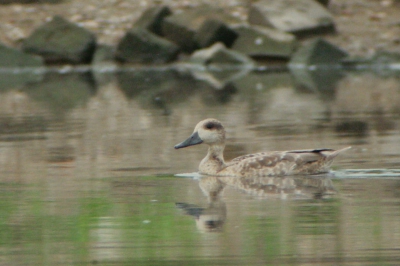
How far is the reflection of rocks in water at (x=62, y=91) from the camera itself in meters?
21.0

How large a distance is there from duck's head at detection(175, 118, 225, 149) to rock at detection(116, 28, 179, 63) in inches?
820

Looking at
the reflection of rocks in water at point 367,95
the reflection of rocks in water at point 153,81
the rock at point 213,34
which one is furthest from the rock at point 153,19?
the reflection of rocks in water at point 367,95

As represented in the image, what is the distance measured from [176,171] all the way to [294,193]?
2074 millimetres

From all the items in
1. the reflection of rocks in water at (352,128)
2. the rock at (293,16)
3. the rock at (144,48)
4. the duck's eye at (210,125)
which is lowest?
the reflection of rocks in water at (352,128)

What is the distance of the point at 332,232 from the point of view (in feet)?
24.3

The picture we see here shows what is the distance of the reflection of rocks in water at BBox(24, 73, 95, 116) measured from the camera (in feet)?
68.9

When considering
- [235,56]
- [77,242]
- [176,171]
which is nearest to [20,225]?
[77,242]

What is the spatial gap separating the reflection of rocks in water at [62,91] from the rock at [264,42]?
5.18 m

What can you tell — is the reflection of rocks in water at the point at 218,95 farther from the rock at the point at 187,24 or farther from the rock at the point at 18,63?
the rock at the point at 18,63

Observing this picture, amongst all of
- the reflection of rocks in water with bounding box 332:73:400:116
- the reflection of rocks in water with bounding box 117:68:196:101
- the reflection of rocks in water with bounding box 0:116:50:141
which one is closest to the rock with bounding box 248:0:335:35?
the reflection of rocks in water with bounding box 117:68:196:101

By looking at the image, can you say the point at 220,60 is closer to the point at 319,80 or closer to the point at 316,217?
the point at 319,80

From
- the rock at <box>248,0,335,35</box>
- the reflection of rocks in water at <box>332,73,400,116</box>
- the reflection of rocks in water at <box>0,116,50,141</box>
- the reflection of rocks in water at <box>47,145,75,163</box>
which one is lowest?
the reflection of rocks in water at <box>0,116,50,141</box>

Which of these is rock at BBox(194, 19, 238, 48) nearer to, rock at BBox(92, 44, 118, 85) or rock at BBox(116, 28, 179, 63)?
rock at BBox(116, 28, 179, 63)

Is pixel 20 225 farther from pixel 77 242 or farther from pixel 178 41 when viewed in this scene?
pixel 178 41
